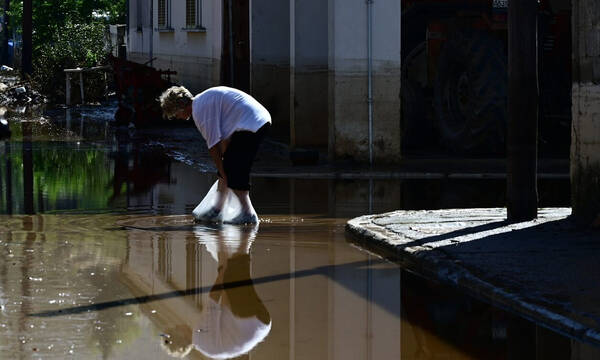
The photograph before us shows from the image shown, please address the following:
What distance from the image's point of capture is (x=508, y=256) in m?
8.59

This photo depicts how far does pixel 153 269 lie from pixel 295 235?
1852mm

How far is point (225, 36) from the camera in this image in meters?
24.2

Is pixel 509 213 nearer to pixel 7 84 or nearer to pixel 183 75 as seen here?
pixel 183 75

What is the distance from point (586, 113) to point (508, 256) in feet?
6.46

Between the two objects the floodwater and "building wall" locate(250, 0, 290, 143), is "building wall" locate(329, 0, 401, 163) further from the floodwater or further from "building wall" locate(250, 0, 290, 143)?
"building wall" locate(250, 0, 290, 143)

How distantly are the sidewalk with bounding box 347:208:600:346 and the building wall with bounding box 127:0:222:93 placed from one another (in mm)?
14795

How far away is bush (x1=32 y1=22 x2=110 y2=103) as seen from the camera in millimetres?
30422

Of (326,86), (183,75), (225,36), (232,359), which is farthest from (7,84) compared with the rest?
(232,359)

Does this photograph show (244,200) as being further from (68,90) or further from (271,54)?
(68,90)

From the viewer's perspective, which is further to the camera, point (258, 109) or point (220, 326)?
point (258, 109)

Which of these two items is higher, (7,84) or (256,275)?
(7,84)

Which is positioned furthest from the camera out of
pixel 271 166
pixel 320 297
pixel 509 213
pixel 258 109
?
pixel 271 166

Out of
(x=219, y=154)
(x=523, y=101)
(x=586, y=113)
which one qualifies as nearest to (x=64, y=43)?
(x=219, y=154)

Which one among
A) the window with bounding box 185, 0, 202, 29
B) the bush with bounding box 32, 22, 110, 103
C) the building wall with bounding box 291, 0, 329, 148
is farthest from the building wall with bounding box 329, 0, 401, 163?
the bush with bounding box 32, 22, 110, 103
